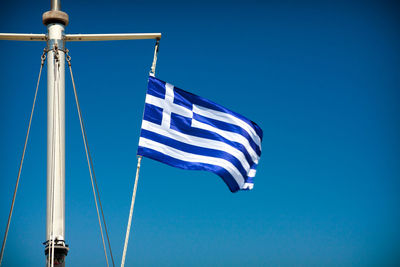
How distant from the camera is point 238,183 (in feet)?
65.8

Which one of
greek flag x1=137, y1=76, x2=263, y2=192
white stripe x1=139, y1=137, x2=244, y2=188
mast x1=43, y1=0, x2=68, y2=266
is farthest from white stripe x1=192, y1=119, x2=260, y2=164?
mast x1=43, y1=0, x2=68, y2=266

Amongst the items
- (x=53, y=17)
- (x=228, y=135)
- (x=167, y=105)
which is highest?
(x=53, y=17)

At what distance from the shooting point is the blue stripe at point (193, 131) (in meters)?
19.1

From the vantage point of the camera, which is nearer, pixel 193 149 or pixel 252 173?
pixel 193 149

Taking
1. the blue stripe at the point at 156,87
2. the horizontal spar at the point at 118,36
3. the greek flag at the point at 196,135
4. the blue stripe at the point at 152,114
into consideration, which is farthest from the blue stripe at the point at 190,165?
the horizontal spar at the point at 118,36

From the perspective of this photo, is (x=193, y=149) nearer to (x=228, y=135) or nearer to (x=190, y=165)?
(x=190, y=165)

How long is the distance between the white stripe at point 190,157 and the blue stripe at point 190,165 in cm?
10

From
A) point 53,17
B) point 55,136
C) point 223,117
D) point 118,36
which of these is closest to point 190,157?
point 223,117

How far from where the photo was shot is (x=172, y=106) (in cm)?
1912

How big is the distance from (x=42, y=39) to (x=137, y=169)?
4879 mm

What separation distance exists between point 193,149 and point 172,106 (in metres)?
1.62

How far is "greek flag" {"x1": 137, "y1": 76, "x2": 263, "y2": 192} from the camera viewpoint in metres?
18.3

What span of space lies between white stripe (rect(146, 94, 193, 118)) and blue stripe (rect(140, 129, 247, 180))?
104cm

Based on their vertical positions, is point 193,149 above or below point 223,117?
below
